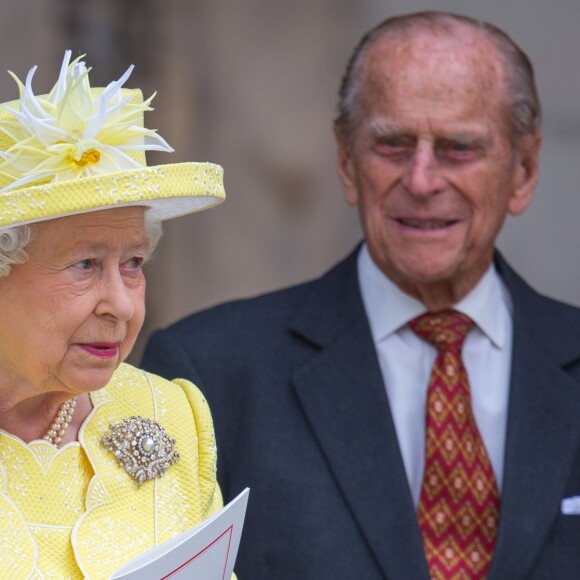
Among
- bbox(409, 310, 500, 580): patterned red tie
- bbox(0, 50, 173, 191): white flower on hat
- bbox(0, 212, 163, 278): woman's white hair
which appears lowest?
bbox(409, 310, 500, 580): patterned red tie

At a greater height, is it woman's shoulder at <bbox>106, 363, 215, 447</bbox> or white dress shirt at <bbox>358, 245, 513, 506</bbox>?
woman's shoulder at <bbox>106, 363, 215, 447</bbox>

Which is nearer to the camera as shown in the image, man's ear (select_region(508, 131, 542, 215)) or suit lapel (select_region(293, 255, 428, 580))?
suit lapel (select_region(293, 255, 428, 580))

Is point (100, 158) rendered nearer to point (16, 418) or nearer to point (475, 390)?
point (16, 418)

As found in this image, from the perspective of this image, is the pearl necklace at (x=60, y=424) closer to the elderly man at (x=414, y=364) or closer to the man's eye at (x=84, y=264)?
the man's eye at (x=84, y=264)

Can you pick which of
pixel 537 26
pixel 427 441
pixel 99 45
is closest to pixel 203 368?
pixel 427 441

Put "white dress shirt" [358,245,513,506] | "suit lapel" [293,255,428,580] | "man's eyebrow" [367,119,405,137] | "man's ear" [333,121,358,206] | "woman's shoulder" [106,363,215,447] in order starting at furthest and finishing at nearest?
"man's ear" [333,121,358,206]
"man's eyebrow" [367,119,405,137]
"white dress shirt" [358,245,513,506]
"suit lapel" [293,255,428,580]
"woman's shoulder" [106,363,215,447]

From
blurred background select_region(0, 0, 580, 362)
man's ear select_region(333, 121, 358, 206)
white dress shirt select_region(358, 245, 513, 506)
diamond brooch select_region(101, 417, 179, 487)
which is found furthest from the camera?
blurred background select_region(0, 0, 580, 362)

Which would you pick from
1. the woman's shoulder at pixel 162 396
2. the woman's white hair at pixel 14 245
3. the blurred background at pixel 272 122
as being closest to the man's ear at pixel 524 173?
the woman's shoulder at pixel 162 396

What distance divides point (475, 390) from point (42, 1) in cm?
233

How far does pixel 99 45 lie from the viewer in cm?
500

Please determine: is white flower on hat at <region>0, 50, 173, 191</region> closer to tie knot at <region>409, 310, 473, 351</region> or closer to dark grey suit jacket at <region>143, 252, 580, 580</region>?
dark grey suit jacket at <region>143, 252, 580, 580</region>

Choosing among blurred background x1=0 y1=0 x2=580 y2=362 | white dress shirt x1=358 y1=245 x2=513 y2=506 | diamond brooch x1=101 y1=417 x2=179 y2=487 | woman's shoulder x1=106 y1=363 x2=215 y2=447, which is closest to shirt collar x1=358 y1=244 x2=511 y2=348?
white dress shirt x1=358 y1=245 x2=513 y2=506

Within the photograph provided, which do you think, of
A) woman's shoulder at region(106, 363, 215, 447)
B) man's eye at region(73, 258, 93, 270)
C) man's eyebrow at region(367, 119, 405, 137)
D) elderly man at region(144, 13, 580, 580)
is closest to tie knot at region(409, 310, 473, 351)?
elderly man at region(144, 13, 580, 580)

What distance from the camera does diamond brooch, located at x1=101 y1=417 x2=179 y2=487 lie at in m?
2.47
